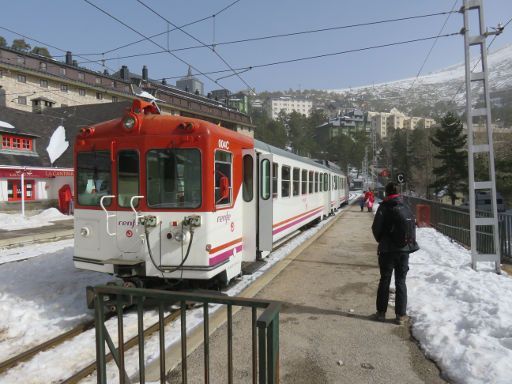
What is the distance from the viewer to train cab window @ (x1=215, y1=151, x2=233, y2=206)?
616 cm

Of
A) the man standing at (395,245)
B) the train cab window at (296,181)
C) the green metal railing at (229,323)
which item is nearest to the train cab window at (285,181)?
the train cab window at (296,181)

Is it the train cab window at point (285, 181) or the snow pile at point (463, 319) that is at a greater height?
the train cab window at point (285, 181)

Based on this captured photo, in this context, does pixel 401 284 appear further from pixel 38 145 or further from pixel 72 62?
pixel 72 62

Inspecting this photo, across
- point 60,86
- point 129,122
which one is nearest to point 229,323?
point 129,122

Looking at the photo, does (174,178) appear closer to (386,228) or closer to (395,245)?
(386,228)

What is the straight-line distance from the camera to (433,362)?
432 centimetres

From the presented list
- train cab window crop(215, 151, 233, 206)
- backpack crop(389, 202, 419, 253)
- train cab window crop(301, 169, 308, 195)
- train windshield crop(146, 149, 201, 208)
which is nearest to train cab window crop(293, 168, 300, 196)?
train cab window crop(301, 169, 308, 195)

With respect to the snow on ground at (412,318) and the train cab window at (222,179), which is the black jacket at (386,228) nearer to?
the snow on ground at (412,318)

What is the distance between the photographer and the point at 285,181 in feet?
35.6

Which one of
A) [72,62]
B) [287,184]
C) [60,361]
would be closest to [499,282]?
[287,184]

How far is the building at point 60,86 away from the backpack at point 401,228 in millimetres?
34088

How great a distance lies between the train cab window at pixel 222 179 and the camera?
6.16 meters

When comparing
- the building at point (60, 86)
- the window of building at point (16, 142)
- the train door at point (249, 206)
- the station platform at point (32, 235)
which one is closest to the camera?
the train door at point (249, 206)

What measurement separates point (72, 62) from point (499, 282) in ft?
175
